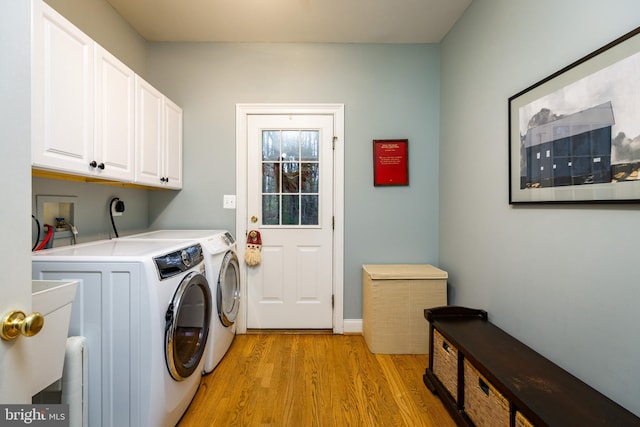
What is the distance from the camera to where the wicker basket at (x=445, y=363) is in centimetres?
165

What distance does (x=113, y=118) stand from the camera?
1737mm

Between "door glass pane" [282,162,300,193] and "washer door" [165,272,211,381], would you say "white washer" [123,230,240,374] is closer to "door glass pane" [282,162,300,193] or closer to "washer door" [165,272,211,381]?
"washer door" [165,272,211,381]

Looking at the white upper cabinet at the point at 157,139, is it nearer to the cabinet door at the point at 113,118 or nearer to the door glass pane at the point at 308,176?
the cabinet door at the point at 113,118

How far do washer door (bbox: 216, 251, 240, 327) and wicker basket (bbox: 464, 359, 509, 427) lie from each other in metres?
1.59

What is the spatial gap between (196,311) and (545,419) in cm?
176

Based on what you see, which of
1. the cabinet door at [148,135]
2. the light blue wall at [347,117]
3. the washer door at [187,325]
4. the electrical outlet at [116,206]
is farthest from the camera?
the light blue wall at [347,117]

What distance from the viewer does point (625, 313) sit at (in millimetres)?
1109

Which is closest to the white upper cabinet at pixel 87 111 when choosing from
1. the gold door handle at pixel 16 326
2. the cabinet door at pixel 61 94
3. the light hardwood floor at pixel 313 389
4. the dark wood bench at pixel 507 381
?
the cabinet door at pixel 61 94

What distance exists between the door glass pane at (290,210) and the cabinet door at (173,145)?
3.16 ft

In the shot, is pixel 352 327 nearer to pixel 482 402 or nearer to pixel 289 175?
pixel 482 402

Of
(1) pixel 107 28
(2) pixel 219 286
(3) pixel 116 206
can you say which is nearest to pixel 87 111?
(3) pixel 116 206

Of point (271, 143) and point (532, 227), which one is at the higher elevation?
point (271, 143)

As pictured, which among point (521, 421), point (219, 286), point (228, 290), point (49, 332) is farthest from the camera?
point (228, 290)

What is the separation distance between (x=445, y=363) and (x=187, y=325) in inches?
61.7
